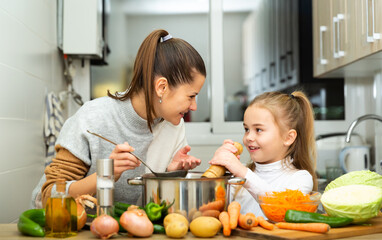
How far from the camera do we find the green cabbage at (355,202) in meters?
1.08

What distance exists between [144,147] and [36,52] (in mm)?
864

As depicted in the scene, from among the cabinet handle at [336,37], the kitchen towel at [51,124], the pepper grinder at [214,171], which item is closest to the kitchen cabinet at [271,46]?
the cabinet handle at [336,37]

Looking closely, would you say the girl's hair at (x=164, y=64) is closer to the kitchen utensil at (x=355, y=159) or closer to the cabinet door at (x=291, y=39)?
the kitchen utensil at (x=355, y=159)

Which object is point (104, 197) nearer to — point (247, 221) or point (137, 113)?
point (247, 221)

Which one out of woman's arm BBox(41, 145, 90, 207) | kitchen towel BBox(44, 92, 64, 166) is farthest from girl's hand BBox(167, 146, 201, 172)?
kitchen towel BBox(44, 92, 64, 166)

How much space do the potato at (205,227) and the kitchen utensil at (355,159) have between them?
1.92 metres

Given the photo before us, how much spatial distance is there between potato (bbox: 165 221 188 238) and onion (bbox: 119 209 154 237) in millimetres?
41

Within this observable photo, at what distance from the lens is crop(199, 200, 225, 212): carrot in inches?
39.4

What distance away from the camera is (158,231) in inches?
38.7

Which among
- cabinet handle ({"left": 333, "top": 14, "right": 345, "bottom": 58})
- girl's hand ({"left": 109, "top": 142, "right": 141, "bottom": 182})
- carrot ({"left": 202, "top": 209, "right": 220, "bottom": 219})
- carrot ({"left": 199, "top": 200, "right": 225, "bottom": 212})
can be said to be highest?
cabinet handle ({"left": 333, "top": 14, "right": 345, "bottom": 58})

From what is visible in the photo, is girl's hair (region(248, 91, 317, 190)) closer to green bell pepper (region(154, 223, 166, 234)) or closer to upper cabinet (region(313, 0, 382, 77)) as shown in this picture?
upper cabinet (region(313, 0, 382, 77))

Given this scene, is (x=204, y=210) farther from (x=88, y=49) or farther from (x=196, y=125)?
(x=196, y=125)

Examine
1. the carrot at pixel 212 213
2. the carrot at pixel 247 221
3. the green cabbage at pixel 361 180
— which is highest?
the green cabbage at pixel 361 180

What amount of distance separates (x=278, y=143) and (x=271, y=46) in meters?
2.11
